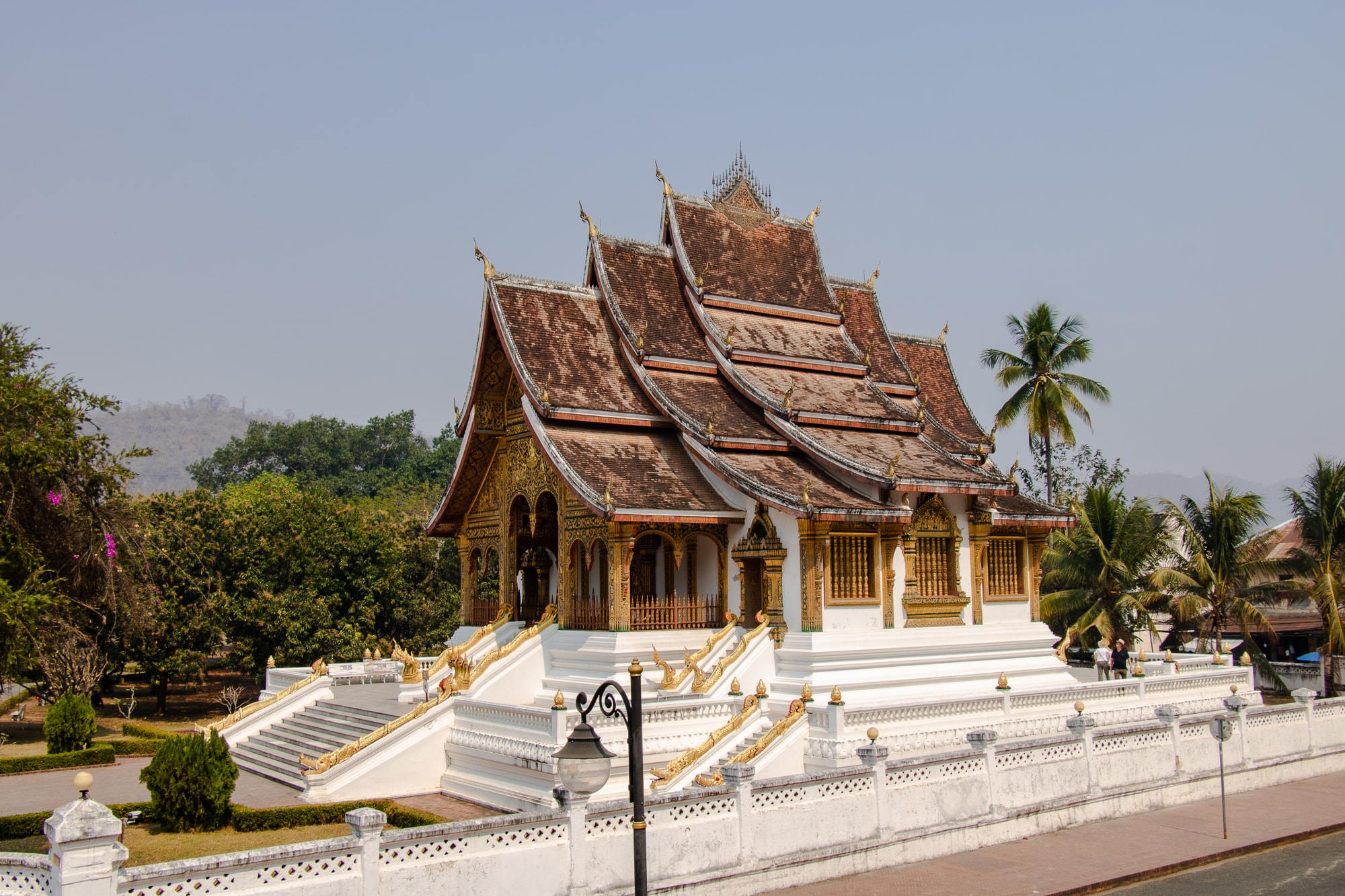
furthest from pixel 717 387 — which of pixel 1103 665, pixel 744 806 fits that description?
pixel 744 806

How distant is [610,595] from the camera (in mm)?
16672

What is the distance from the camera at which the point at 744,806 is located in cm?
978

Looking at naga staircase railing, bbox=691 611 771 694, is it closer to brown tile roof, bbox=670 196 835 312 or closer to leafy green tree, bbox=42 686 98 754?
brown tile roof, bbox=670 196 835 312

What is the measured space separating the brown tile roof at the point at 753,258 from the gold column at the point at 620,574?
5.92m

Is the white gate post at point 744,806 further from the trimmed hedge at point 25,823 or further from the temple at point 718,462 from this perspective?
the trimmed hedge at point 25,823

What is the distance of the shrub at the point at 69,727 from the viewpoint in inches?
787

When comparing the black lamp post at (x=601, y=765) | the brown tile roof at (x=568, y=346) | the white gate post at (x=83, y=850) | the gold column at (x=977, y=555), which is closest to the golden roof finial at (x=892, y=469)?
the gold column at (x=977, y=555)

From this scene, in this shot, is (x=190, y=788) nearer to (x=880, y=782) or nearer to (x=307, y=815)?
(x=307, y=815)

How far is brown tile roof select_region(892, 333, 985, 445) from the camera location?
76.0 feet

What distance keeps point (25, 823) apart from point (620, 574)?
8.38m

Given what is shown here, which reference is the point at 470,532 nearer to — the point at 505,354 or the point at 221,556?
the point at 505,354

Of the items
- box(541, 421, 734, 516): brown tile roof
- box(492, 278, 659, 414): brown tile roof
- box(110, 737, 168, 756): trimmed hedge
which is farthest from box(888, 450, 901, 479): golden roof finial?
box(110, 737, 168, 756): trimmed hedge

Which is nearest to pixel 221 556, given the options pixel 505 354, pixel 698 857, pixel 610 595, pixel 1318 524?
pixel 505 354

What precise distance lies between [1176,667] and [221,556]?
2275 cm
